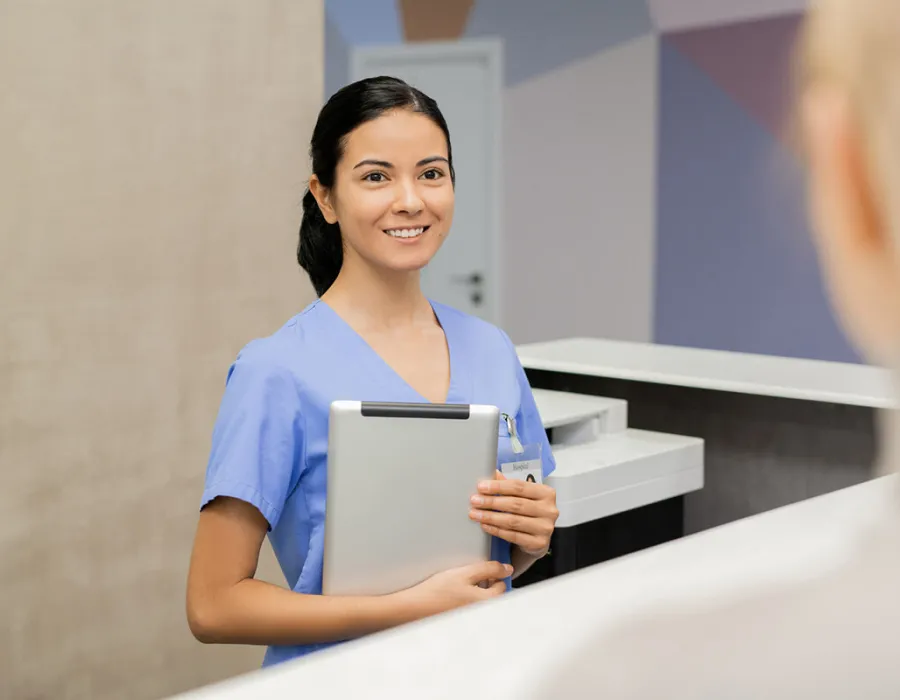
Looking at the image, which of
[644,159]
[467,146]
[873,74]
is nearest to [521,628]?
[873,74]

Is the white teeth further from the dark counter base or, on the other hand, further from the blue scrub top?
the dark counter base

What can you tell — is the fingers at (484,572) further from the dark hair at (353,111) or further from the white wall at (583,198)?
the white wall at (583,198)

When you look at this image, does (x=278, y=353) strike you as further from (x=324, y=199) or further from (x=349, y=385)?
(x=324, y=199)

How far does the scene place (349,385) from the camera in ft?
3.66

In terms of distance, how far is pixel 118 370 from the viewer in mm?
2168

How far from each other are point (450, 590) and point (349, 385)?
0.78 ft

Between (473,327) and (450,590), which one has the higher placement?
(473,327)

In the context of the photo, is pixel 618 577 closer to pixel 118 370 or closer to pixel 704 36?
pixel 118 370

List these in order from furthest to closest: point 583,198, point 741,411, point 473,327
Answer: point 583,198 → point 741,411 → point 473,327

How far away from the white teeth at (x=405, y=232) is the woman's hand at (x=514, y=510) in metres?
0.27

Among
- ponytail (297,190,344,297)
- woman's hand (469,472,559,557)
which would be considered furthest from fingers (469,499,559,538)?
ponytail (297,190,344,297)

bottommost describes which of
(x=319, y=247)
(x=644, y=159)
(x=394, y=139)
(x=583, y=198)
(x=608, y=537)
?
(x=608, y=537)

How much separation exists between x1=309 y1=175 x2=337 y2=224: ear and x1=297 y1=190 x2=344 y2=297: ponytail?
36 mm

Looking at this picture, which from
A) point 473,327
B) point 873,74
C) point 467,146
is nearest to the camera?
point 873,74
